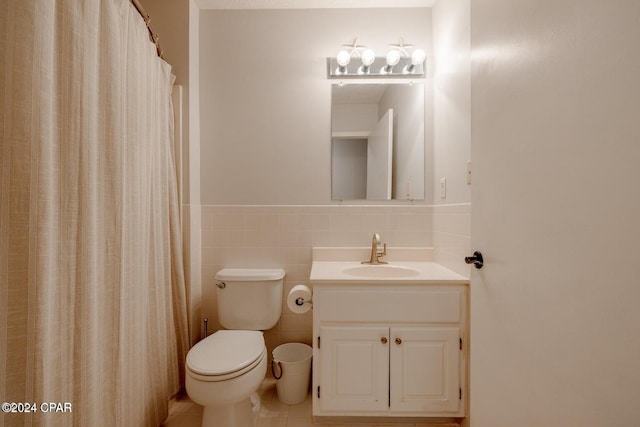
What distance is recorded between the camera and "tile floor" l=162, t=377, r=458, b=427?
139 centimetres

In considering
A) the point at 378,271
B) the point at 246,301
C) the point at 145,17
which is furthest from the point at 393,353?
the point at 145,17

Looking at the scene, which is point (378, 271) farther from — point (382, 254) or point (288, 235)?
point (288, 235)

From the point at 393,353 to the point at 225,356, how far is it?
2.59 ft

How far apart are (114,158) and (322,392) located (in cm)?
136

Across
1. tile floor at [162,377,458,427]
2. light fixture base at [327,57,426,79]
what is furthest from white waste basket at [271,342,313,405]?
light fixture base at [327,57,426,79]

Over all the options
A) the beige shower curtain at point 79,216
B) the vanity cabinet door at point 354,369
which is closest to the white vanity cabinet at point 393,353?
the vanity cabinet door at point 354,369

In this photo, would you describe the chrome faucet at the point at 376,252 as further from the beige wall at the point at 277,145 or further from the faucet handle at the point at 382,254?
the beige wall at the point at 277,145

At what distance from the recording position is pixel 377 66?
5.89 feet

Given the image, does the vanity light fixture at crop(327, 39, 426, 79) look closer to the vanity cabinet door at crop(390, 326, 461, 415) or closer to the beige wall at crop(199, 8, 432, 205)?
the beige wall at crop(199, 8, 432, 205)

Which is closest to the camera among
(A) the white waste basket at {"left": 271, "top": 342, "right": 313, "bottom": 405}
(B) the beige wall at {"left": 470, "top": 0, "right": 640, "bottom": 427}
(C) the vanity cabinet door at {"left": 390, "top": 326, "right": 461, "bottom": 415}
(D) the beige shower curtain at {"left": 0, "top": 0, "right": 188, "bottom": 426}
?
(B) the beige wall at {"left": 470, "top": 0, "right": 640, "bottom": 427}

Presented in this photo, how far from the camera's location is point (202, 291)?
6.03ft

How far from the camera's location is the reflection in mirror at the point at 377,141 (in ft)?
5.93

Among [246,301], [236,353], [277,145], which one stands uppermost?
[277,145]

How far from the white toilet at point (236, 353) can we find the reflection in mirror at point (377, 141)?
2.54 feet
